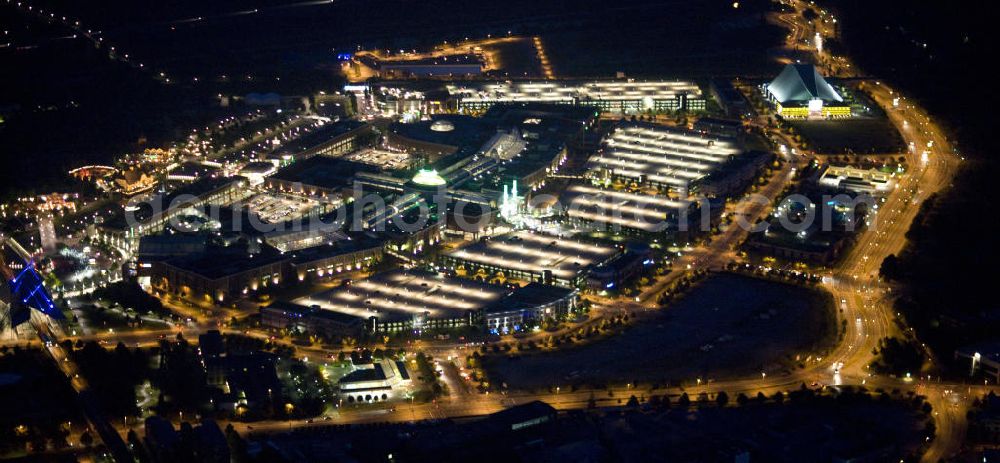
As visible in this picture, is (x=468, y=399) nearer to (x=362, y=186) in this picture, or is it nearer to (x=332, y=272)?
(x=332, y=272)

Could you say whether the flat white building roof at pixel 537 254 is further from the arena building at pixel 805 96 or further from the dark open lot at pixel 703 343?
the arena building at pixel 805 96

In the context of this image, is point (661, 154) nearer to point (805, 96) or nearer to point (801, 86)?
point (805, 96)

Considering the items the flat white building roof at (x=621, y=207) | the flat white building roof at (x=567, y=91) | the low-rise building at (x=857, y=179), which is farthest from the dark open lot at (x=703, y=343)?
the flat white building roof at (x=567, y=91)

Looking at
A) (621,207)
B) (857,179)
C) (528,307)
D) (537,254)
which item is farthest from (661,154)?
(528,307)

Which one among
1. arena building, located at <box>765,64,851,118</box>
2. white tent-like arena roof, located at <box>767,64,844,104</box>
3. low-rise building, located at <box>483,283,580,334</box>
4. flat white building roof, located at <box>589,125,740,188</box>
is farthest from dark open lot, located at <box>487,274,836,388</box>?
white tent-like arena roof, located at <box>767,64,844,104</box>

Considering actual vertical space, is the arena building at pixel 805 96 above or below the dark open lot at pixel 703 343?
above

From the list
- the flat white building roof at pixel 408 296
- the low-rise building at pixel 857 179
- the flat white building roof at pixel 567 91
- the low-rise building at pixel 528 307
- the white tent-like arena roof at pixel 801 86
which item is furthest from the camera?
the flat white building roof at pixel 567 91

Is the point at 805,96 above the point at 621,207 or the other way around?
above

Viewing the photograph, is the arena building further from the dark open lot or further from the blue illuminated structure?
the blue illuminated structure
